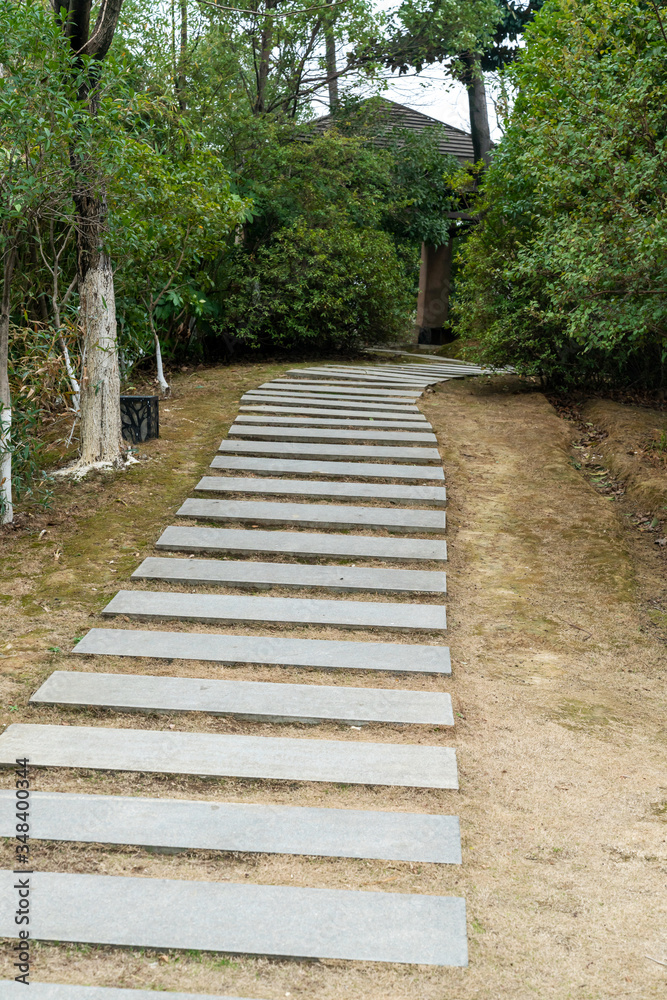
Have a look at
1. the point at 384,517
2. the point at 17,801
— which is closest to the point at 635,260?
the point at 384,517

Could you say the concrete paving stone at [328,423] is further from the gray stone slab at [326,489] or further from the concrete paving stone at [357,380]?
the concrete paving stone at [357,380]

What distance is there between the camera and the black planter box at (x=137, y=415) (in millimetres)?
7168

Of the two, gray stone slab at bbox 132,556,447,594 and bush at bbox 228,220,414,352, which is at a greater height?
bush at bbox 228,220,414,352

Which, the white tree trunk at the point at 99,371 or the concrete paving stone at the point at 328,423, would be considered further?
the concrete paving stone at the point at 328,423

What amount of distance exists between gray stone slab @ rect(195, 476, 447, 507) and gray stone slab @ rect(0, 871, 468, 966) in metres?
3.77

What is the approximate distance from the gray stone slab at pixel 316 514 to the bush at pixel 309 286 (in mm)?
5266

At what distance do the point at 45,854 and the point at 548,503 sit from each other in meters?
4.53

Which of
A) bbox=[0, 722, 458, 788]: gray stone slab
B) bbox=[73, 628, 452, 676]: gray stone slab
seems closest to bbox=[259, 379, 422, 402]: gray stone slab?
bbox=[73, 628, 452, 676]: gray stone slab

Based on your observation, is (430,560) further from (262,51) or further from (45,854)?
(262,51)

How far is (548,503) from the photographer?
6461 mm

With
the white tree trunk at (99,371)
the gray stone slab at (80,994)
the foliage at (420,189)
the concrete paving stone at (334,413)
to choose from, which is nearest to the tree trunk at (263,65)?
the foliage at (420,189)

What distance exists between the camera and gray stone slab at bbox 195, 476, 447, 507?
631cm

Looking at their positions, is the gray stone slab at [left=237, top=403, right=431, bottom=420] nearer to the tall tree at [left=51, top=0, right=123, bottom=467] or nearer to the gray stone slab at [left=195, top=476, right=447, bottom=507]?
the gray stone slab at [left=195, top=476, right=447, bottom=507]

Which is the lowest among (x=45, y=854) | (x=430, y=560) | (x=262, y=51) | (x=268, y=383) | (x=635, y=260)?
(x=45, y=854)
